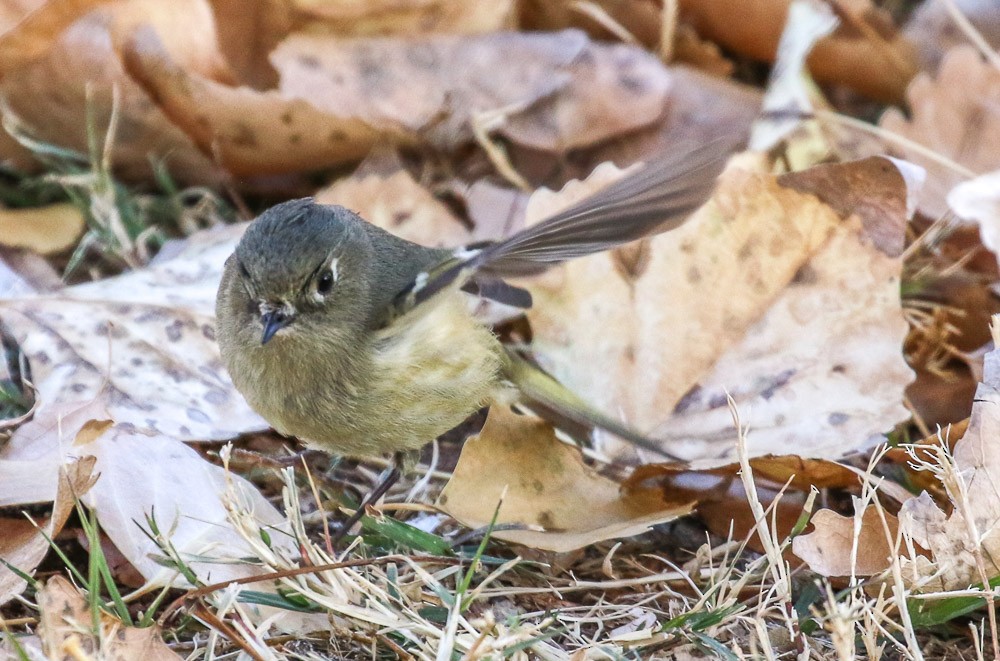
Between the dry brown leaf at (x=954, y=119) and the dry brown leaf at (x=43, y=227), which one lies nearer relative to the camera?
the dry brown leaf at (x=43, y=227)

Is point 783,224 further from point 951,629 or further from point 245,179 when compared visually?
point 245,179

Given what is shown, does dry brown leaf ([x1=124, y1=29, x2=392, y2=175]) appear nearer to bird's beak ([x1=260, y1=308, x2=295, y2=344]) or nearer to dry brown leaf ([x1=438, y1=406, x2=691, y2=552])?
bird's beak ([x1=260, y1=308, x2=295, y2=344])

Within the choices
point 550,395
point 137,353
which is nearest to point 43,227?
point 137,353

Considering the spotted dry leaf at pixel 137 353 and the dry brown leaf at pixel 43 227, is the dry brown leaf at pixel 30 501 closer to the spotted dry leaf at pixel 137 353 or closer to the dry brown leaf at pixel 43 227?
the spotted dry leaf at pixel 137 353

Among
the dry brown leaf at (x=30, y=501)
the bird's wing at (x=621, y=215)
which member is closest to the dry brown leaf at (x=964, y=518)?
the bird's wing at (x=621, y=215)

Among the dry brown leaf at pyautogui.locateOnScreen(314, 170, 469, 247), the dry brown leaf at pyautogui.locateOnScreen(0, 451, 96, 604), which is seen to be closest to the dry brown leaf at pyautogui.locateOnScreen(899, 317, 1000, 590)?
the dry brown leaf at pyautogui.locateOnScreen(0, 451, 96, 604)

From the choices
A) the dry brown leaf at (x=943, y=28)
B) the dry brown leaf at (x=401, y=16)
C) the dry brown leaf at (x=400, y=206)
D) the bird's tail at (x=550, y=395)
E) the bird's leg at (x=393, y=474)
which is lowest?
the bird's leg at (x=393, y=474)
